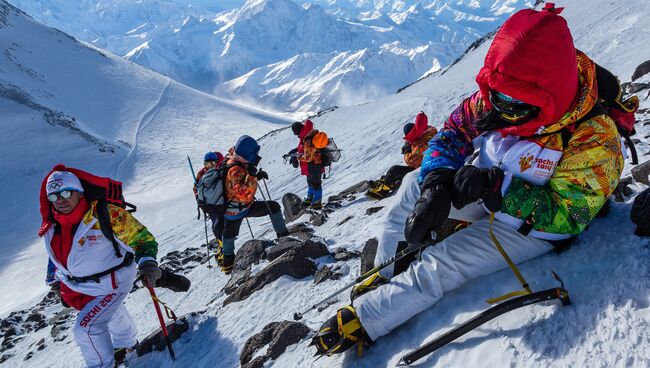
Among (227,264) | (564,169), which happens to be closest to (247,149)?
(227,264)

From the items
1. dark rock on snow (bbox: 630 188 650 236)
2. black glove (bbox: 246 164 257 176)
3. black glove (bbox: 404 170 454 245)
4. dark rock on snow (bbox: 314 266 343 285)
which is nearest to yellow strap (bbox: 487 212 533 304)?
black glove (bbox: 404 170 454 245)

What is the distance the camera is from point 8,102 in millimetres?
49438

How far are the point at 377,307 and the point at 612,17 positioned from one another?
22909 millimetres

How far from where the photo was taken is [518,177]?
3.00 m

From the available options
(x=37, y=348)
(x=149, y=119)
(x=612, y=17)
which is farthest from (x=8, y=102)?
(x=612, y=17)

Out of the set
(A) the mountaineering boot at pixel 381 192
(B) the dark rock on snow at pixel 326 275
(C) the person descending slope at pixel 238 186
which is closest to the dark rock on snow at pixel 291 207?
(A) the mountaineering boot at pixel 381 192

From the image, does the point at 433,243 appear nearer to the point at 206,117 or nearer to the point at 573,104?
the point at 573,104

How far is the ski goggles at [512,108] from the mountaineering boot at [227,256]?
6.01 metres

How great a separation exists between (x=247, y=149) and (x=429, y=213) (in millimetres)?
5447

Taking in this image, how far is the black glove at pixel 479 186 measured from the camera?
2.82 metres

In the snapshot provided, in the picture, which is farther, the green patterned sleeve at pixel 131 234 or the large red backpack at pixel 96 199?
the green patterned sleeve at pixel 131 234

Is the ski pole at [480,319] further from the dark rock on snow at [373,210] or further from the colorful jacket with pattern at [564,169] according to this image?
the dark rock on snow at [373,210]

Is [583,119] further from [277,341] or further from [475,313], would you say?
[277,341]

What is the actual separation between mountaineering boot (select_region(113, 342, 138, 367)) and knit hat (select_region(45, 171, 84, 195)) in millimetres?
2221
